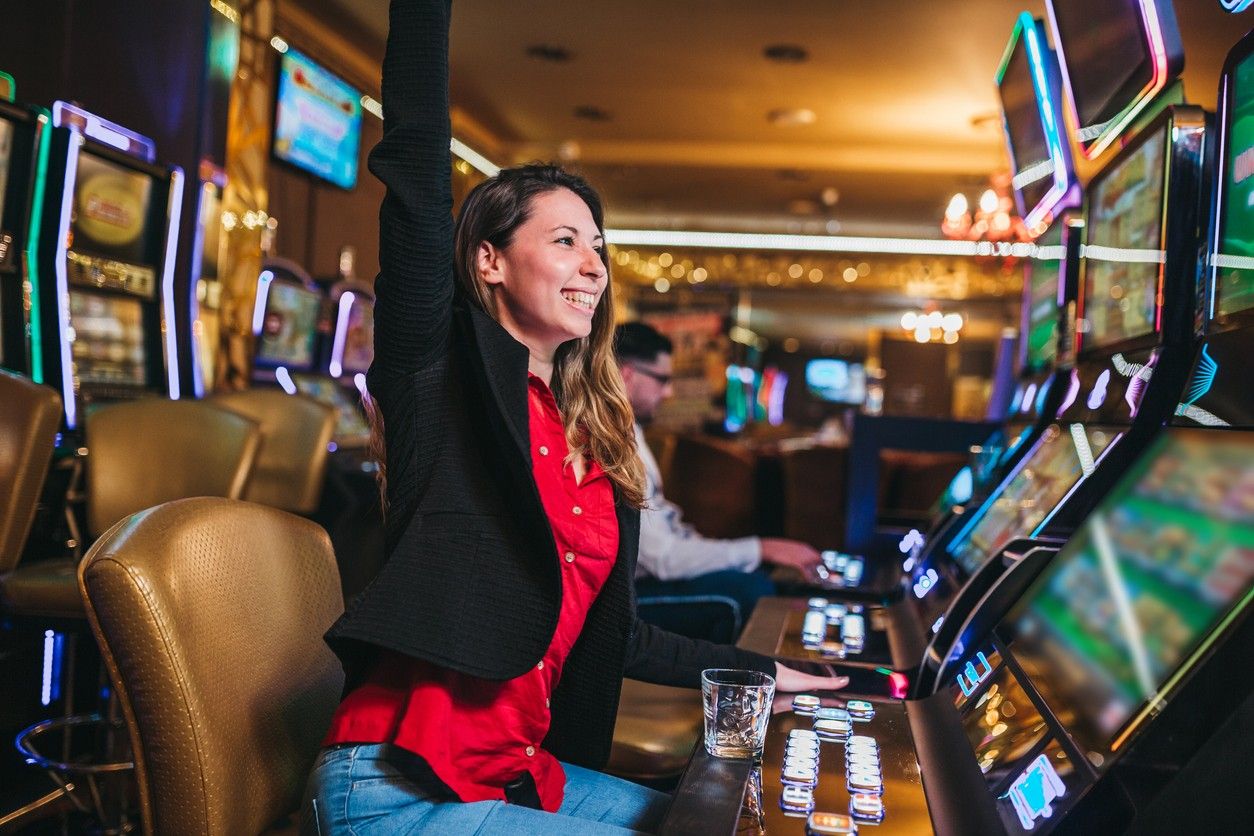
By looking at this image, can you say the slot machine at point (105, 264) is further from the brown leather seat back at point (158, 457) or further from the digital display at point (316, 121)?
the digital display at point (316, 121)

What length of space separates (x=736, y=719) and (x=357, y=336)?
469 cm

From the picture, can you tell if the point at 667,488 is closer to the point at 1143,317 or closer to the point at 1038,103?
the point at 1038,103

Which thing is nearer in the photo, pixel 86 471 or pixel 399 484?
pixel 399 484

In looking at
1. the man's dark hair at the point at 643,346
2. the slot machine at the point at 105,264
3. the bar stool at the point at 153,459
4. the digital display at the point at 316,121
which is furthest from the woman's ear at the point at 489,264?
the digital display at the point at 316,121

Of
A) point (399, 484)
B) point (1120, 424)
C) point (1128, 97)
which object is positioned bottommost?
point (399, 484)

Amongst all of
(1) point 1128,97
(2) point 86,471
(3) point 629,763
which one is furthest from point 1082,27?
(2) point 86,471

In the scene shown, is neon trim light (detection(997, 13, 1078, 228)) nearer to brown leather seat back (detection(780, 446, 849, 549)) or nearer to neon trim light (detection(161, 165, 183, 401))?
brown leather seat back (detection(780, 446, 849, 549))

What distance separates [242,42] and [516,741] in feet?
14.2

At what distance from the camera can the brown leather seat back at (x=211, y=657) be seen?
868 millimetres

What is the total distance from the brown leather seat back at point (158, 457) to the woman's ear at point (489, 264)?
148 centimetres

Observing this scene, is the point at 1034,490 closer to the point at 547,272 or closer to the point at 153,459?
the point at 547,272

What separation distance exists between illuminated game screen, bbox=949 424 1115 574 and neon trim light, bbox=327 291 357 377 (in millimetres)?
3858

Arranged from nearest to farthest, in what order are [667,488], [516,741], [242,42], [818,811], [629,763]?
[818,811], [516,741], [629,763], [242,42], [667,488]

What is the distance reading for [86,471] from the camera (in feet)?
8.17
